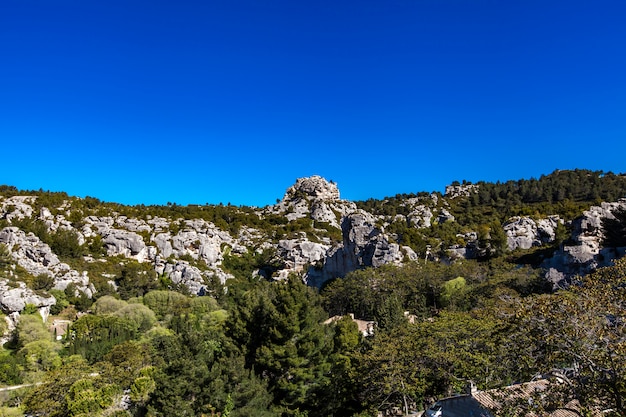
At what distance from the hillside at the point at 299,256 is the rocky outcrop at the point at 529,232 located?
19cm

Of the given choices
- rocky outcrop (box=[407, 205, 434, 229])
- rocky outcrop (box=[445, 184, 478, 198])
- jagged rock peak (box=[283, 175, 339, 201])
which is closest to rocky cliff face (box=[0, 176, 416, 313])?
rocky outcrop (box=[407, 205, 434, 229])

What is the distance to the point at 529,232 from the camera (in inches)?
2140

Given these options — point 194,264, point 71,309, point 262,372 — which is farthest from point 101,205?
point 262,372

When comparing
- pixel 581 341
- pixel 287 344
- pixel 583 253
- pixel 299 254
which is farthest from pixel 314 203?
pixel 581 341

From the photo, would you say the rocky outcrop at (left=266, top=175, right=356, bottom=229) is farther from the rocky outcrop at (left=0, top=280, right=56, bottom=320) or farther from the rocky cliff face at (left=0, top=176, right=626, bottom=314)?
the rocky outcrop at (left=0, top=280, right=56, bottom=320)

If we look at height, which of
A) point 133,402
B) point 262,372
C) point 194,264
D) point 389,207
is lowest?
point 133,402

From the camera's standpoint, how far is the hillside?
33.8 m

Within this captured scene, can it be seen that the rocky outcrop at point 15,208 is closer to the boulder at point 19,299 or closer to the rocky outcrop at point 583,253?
the boulder at point 19,299

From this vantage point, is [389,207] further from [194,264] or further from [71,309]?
[71,309]

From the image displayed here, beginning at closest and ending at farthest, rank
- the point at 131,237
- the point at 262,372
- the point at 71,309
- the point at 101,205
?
the point at 262,372 → the point at 71,309 → the point at 131,237 → the point at 101,205

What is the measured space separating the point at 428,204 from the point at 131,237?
195 ft

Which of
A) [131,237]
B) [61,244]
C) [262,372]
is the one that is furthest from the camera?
[131,237]

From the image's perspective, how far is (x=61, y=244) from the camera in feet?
209

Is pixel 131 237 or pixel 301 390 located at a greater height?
pixel 131 237
